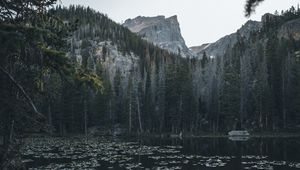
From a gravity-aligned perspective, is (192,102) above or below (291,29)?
below

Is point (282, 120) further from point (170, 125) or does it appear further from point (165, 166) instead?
point (165, 166)

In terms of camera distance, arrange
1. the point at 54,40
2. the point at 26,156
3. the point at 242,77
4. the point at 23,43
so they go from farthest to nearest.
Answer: the point at 242,77 < the point at 26,156 < the point at 54,40 < the point at 23,43

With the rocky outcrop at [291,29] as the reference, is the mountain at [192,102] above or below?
below

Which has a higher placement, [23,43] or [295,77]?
[295,77]

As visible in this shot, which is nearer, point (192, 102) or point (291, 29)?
point (192, 102)

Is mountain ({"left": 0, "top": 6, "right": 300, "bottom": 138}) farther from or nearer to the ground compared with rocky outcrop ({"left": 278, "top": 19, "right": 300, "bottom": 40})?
nearer to the ground

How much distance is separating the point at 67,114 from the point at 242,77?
4197cm

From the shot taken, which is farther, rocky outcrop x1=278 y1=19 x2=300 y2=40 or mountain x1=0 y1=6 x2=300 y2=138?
rocky outcrop x1=278 y1=19 x2=300 y2=40

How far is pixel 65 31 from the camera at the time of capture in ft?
42.5

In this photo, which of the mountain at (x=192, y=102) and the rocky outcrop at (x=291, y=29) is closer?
the mountain at (x=192, y=102)

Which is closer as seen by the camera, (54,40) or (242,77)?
(54,40)

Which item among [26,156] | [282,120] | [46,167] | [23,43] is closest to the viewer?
[23,43]

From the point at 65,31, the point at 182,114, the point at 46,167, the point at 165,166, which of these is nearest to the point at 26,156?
the point at 46,167

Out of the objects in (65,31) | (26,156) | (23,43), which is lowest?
(26,156)
